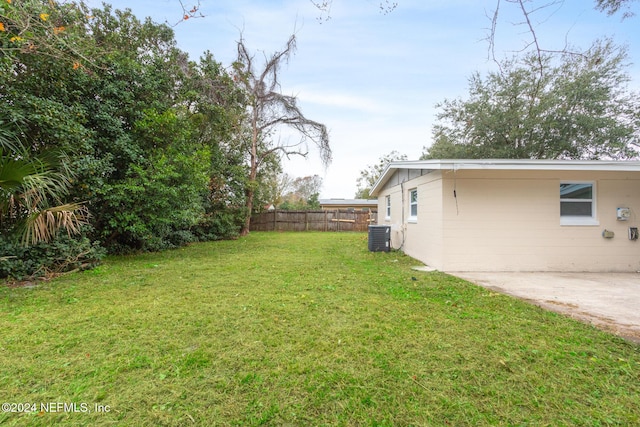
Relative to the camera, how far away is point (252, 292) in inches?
175

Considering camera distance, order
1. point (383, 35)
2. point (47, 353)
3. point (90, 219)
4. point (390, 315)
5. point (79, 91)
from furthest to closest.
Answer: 1. point (90, 219)
2. point (79, 91)
3. point (383, 35)
4. point (390, 315)
5. point (47, 353)

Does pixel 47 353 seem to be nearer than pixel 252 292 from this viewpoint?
Yes

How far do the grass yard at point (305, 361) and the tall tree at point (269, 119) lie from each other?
35.3ft

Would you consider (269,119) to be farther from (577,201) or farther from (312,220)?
(577,201)

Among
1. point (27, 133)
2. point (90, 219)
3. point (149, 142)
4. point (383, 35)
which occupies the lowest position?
point (90, 219)

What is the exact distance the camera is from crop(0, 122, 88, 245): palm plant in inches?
163

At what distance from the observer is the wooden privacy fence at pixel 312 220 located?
18641 millimetres

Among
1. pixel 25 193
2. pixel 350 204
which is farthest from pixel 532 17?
pixel 350 204

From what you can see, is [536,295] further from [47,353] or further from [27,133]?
[27,133]

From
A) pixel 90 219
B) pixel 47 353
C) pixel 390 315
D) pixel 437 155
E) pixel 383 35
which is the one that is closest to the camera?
pixel 47 353

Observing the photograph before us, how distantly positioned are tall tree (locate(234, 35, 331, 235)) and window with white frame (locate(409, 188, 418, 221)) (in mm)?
6220

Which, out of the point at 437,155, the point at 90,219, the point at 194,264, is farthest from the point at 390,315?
the point at 437,155

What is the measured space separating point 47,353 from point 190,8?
3889 mm

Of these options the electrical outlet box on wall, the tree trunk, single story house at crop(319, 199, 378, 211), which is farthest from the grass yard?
single story house at crop(319, 199, 378, 211)
